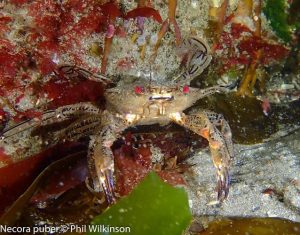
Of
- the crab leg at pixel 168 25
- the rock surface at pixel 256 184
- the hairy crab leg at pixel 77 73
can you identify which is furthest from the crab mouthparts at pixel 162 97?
the crab leg at pixel 168 25

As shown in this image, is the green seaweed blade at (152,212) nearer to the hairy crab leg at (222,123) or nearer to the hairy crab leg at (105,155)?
the hairy crab leg at (105,155)

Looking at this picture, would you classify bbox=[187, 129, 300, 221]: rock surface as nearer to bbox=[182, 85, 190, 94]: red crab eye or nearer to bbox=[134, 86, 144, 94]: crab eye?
bbox=[182, 85, 190, 94]: red crab eye

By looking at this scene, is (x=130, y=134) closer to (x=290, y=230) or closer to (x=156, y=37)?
(x=156, y=37)

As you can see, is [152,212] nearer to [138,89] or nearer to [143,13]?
[138,89]

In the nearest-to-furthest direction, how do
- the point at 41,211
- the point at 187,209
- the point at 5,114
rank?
the point at 187,209 < the point at 41,211 < the point at 5,114

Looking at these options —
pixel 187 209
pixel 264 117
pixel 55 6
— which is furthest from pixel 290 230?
pixel 55 6

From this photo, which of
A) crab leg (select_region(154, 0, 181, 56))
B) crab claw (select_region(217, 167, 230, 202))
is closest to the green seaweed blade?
crab claw (select_region(217, 167, 230, 202))
